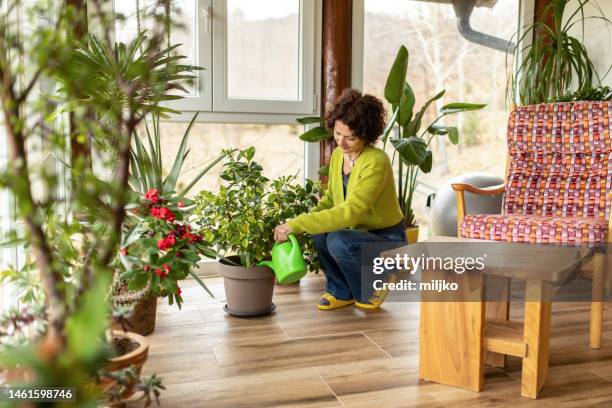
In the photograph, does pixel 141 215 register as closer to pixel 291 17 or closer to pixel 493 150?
pixel 291 17

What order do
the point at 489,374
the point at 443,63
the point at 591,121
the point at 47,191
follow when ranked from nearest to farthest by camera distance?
the point at 47,191, the point at 489,374, the point at 591,121, the point at 443,63

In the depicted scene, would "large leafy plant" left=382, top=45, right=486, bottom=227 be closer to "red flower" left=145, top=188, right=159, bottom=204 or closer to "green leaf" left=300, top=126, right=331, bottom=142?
"green leaf" left=300, top=126, right=331, bottom=142

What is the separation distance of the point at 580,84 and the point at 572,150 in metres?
0.74

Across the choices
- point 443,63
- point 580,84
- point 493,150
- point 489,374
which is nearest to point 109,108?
point 489,374

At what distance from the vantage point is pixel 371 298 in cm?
293

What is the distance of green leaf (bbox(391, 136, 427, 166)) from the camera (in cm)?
321

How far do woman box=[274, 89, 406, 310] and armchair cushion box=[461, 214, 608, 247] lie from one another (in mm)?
374

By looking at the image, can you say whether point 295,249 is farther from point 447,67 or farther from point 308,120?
point 447,67

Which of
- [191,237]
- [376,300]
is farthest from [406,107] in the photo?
[191,237]

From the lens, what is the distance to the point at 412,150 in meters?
3.22

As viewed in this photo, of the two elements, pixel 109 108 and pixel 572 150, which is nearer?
pixel 109 108

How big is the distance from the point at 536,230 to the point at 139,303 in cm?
179

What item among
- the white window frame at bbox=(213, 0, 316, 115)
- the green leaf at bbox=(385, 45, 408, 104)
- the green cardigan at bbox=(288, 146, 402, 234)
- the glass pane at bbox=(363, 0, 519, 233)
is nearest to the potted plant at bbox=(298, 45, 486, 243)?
the green leaf at bbox=(385, 45, 408, 104)

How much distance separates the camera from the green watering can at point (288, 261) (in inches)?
103
